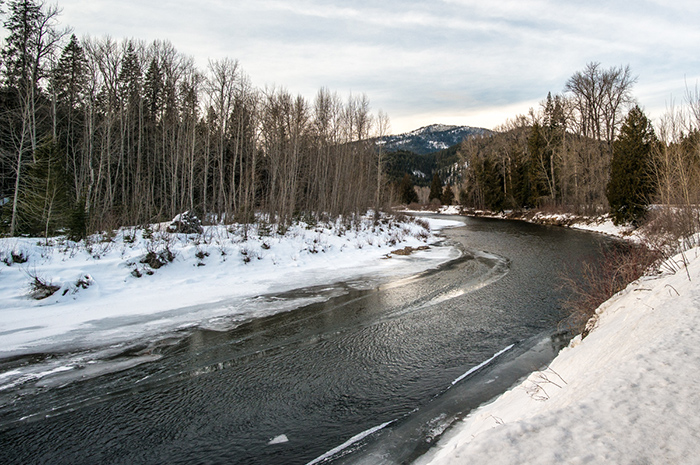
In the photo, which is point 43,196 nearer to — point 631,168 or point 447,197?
point 631,168

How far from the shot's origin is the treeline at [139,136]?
1739 centimetres

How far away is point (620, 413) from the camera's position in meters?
2.23

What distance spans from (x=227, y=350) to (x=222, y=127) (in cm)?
2085

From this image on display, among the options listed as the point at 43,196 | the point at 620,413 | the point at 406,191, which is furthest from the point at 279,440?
the point at 406,191

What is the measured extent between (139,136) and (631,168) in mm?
36466

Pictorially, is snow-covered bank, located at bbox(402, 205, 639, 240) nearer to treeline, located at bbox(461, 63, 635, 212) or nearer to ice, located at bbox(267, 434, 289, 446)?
treeline, located at bbox(461, 63, 635, 212)

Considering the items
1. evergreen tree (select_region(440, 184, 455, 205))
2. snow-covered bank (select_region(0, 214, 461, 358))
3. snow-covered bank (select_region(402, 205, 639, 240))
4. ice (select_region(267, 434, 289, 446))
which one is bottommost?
ice (select_region(267, 434, 289, 446))

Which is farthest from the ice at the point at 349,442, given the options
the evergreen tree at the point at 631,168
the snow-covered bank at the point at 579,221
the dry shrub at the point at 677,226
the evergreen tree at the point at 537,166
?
the evergreen tree at the point at 537,166

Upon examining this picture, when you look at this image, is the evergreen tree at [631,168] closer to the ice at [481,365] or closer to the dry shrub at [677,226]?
the dry shrub at [677,226]

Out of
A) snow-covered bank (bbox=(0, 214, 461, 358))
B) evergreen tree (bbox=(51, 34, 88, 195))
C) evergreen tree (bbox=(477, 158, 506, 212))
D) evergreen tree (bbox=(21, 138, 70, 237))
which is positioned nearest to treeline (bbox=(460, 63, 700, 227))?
evergreen tree (bbox=(477, 158, 506, 212))

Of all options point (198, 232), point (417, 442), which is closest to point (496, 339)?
point (417, 442)

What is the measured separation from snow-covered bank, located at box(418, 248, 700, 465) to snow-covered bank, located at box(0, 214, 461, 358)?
6270 mm

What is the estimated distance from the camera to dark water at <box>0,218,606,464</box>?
3.78 m

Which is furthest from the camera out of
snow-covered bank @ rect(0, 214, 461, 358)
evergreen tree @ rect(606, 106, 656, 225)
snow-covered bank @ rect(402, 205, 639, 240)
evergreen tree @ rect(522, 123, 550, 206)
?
evergreen tree @ rect(522, 123, 550, 206)
